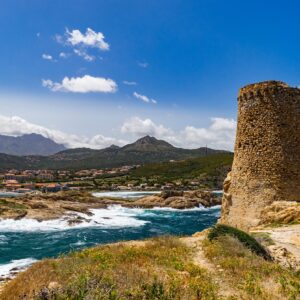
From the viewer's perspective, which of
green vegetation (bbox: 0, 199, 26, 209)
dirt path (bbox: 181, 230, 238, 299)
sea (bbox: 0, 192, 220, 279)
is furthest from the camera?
green vegetation (bbox: 0, 199, 26, 209)

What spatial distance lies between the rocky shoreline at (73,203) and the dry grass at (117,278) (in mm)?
35454

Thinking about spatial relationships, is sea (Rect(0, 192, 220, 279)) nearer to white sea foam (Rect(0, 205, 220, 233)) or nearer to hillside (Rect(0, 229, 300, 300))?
white sea foam (Rect(0, 205, 220, 233))

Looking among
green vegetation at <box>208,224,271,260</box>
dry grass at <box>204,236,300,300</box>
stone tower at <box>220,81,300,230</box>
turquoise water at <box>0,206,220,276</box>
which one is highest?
stone tower at <box>220,81,300,230</box>

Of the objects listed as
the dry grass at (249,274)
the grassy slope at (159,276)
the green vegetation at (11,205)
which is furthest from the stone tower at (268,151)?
the green vegetation at (11,205)

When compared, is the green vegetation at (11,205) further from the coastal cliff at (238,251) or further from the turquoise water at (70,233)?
the coastal cliff at (238,251)

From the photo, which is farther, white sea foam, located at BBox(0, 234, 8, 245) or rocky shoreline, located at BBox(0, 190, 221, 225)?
rocky shoreline, located at BBox(0, 190, 221, 225)

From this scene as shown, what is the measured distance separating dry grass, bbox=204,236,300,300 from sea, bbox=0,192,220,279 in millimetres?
14066

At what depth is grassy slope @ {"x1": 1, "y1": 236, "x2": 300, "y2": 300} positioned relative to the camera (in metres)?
6.89

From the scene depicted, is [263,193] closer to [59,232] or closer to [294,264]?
[294,264]

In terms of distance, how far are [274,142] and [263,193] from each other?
213 centimetres

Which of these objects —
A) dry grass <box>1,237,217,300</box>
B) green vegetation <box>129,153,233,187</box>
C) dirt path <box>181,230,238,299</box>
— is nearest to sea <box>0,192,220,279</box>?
dirt path <box>181,230,238,299</box>

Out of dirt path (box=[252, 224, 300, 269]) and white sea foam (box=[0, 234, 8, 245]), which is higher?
dirt path (box=[252, 224, 300, 269])

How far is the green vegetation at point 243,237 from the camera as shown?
404 inches

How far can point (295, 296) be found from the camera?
711 cm
